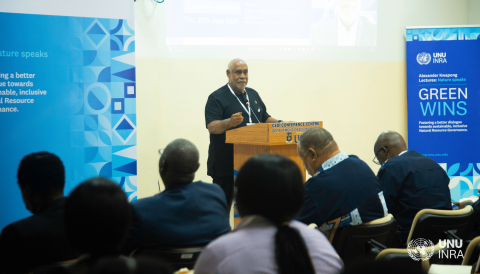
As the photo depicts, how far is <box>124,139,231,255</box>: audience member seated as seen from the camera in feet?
5.46

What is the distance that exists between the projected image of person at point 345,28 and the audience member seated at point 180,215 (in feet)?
12.7

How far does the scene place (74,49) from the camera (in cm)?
358

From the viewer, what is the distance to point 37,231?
1.47m

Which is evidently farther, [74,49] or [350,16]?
[350,16]

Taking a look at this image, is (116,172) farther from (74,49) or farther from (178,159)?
(178,159)

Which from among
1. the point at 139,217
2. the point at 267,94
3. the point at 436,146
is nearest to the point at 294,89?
the point at 267,94

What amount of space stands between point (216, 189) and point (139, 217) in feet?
1.39

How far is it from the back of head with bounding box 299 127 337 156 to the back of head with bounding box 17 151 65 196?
57.0 inches

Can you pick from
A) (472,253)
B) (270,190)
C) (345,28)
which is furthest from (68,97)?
(345,28)

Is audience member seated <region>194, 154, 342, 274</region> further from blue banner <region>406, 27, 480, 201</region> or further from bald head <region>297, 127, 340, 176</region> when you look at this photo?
blue banner <region>406, 27, 480, 201</region>

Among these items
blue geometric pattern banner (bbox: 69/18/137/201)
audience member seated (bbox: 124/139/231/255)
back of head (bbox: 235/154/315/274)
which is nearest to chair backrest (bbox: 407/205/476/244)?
audience member seated (bbox: 124/139/231/255)

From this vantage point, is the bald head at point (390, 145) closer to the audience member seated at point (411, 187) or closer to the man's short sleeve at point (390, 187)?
the audience member seated at point (411, 187)

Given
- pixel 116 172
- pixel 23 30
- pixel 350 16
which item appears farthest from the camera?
pixel 350 16

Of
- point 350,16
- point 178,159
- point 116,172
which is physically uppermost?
point 350,16
